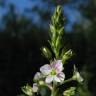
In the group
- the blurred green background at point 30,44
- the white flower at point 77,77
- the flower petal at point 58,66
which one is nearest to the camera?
the flower petal at point 58,66

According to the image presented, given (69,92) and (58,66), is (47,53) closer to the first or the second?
(58,66)

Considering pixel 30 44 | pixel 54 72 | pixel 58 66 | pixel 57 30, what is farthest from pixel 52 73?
pixel 30 44

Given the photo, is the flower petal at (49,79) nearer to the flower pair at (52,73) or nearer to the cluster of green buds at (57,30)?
the flower pair at (52,73)

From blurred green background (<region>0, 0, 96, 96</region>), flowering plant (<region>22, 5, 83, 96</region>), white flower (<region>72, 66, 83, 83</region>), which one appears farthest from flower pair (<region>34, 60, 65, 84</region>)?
blurred green background (<region>0, 0, 96, 96</region>)

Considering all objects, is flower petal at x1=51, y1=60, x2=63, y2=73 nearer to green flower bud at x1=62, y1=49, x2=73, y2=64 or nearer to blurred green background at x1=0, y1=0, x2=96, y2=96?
green flower bud at x1=62, y1=49, x2=73, y2=64

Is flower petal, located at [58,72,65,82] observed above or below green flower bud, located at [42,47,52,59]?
below

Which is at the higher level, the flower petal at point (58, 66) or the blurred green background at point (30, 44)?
the blurred green background at point (30, 44)

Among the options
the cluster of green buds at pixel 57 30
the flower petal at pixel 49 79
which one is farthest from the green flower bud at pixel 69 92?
the cluster of green buds at pixel 57 30

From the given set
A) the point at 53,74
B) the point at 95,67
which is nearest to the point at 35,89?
the point at 53,74
